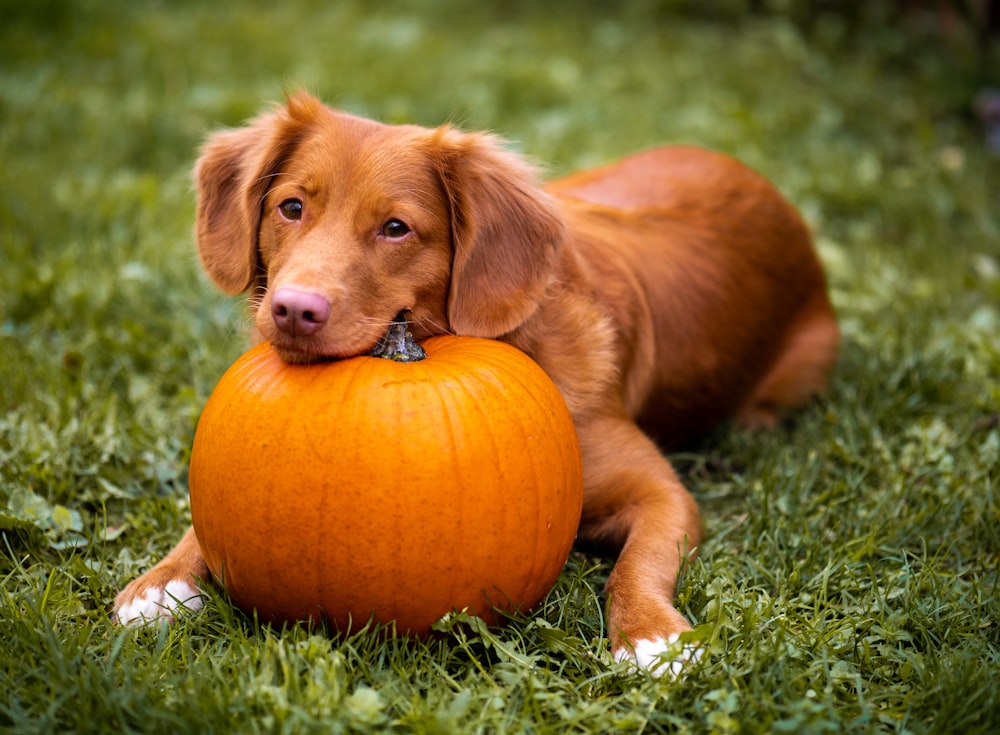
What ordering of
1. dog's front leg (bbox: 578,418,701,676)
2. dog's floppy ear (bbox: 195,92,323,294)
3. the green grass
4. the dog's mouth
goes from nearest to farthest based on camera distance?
the green grass → the dog's mouth → dog's front leg (bbox: 578,418,701,676) → dog's floppy ear (bbox: 195,92,323,294)

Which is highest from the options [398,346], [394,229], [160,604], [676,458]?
[394,229]

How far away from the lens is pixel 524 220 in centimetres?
305

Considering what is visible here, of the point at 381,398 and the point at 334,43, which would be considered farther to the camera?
the point at 334,43

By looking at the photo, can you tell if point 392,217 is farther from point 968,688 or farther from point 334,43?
point 334,43

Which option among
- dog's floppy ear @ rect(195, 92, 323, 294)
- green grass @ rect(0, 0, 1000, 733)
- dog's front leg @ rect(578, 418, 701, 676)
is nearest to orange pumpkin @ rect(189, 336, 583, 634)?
green grass @ rect(0, 0, 1000, 733)

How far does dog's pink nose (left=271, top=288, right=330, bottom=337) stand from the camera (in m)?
2.46

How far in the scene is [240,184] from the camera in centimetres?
323

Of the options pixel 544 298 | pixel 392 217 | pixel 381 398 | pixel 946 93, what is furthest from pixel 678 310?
pixel 946 93

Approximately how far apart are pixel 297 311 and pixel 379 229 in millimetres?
445

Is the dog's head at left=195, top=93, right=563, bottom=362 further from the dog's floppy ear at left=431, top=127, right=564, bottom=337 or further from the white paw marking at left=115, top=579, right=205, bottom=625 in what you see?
the white paw marking at left=115, top=579, right=205, bottom=625

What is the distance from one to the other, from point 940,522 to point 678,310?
1171 millimetres

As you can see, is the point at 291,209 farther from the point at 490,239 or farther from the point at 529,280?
the point at 529,280

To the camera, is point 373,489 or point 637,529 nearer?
point 373,489

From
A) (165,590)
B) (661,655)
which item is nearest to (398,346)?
(165,590)
